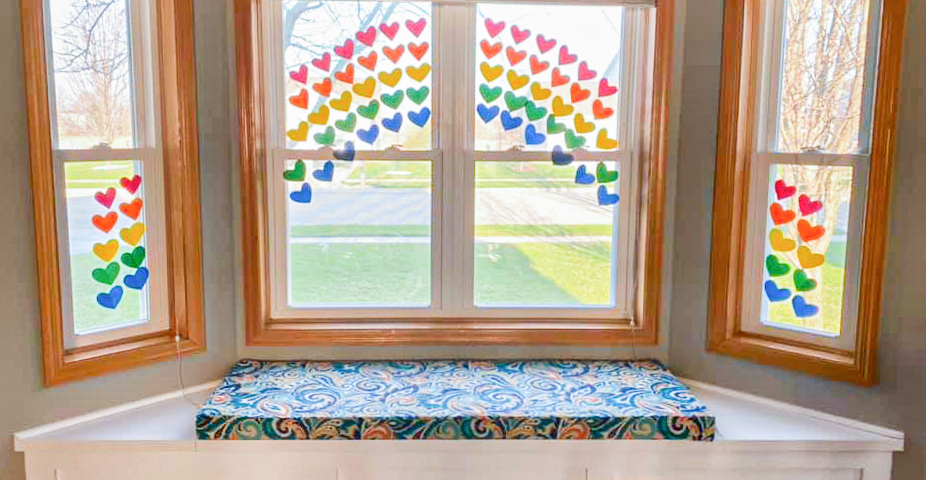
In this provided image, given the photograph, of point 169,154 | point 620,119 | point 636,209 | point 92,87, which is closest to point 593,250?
point 636,209

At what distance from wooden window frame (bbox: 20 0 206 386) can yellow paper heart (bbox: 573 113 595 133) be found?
1311mm

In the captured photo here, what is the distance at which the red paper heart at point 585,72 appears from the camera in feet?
8.54

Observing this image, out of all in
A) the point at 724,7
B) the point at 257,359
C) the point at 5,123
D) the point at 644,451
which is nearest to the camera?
the point at 5,123

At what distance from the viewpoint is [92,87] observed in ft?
7.55

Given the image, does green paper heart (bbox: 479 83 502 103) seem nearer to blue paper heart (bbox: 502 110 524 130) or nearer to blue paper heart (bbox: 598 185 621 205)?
blue paper heart (bbox: 502 110 524 130)

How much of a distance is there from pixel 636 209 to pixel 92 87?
1865 mm

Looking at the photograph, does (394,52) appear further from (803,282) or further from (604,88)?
(803,282)

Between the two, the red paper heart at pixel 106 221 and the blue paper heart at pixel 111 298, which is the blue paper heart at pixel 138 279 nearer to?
the blue paper heart at pixel 111 298

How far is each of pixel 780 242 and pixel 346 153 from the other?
4.98 feet

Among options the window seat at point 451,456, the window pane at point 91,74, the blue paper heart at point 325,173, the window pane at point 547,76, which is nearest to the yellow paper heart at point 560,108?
the window pane at point 547,76

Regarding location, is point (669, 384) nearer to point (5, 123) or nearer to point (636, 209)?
Result: point (636, 209)

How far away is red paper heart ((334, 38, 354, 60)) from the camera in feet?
8.40

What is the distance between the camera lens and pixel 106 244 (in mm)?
2363

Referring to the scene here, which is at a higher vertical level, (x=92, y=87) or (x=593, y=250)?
(x=92, y=87)
